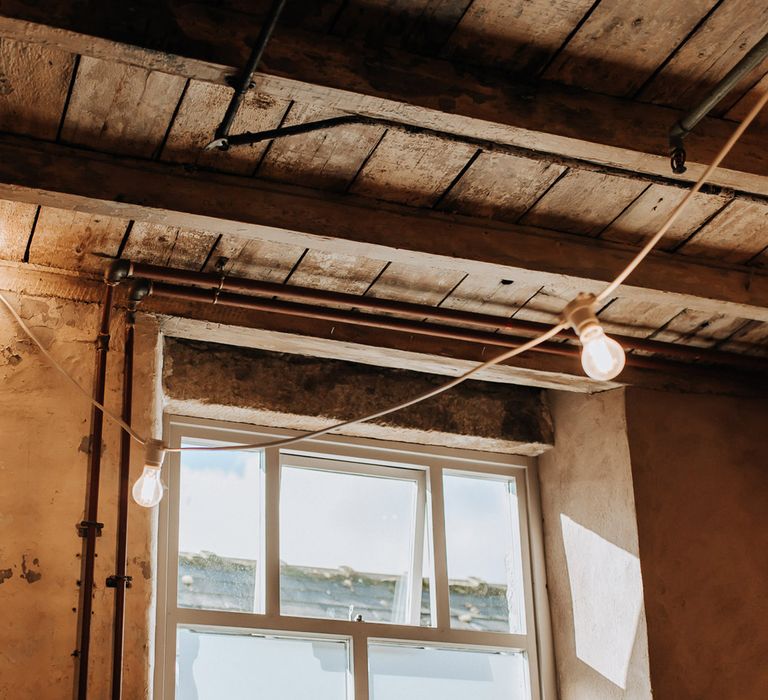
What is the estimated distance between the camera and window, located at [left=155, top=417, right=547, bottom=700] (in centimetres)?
372

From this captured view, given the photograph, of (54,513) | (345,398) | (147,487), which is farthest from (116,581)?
(345,398)

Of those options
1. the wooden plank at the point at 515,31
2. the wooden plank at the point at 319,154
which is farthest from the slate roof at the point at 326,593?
the wooden plank at the point at 515,31

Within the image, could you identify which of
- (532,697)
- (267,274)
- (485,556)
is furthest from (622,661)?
(267,274)

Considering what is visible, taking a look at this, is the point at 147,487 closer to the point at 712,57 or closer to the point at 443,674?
the point at 443,674

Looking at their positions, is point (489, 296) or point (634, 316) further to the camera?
point (634, 316)

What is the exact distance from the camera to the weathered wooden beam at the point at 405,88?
231 cm

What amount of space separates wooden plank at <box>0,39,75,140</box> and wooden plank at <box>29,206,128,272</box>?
38cm

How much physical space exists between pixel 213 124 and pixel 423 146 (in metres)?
0.58

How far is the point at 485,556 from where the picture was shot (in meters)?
4.36

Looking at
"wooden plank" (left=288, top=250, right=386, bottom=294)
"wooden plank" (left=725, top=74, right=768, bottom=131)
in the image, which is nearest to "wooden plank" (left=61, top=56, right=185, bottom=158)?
"wooden plank" (left=288, top=250, right=386, bottom=294)

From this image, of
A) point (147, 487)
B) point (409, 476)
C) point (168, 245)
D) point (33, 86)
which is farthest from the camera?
point (409, 476)

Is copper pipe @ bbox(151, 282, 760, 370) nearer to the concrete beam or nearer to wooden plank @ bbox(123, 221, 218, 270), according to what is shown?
wooden plank @ bbox(123, 221, 218, 270)

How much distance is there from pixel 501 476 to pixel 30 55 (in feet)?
8.79

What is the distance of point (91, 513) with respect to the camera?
3.13 meters
